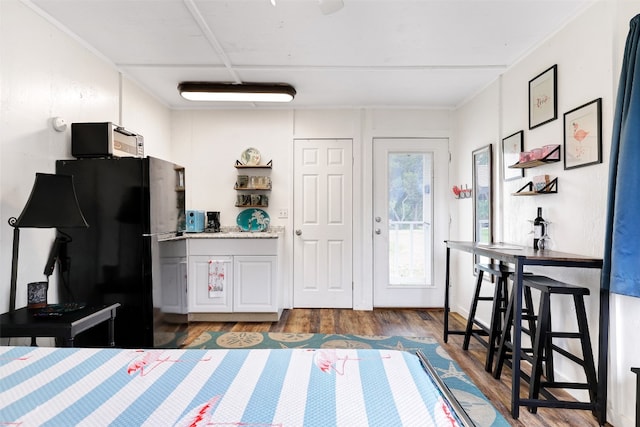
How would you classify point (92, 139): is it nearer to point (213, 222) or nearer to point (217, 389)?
point (213, 222)

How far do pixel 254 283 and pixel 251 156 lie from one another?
59.0 inches

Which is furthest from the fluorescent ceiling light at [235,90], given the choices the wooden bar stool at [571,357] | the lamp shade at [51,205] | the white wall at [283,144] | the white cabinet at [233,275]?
the wooden bar stool at [571,357]

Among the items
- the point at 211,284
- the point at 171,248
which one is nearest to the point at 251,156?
the point at 211,284

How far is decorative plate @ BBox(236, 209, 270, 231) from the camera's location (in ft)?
13.4

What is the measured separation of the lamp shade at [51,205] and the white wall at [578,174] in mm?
2920

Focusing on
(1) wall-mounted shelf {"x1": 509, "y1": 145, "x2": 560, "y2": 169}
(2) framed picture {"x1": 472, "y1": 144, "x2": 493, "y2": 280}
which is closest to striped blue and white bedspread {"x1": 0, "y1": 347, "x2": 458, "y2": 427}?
(1) wall-mounted shelf {"x1": 509, "y1": 145, "x2": 560, "y2": 169}

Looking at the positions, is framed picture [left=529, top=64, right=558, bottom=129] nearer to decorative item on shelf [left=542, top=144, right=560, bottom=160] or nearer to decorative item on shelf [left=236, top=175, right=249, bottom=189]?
decorative item on shelf [left=542, top=144, right=560, bottom=160]

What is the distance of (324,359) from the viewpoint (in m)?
1.12

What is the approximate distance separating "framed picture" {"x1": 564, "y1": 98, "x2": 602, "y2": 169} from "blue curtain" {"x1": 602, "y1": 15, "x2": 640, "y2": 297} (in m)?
0.24

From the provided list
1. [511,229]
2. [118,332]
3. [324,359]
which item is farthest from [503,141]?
[118,332]

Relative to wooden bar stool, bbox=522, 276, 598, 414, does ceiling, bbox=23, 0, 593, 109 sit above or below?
above

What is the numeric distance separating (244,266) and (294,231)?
76cm

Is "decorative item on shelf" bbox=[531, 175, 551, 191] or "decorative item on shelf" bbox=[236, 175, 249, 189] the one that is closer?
"decorative item on shelf" bbox=[531, 175, 551, 191]

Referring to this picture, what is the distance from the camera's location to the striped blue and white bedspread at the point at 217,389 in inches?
31.3
